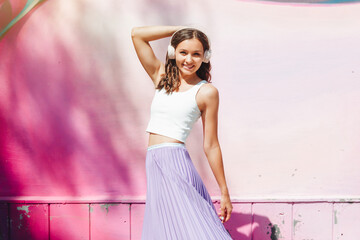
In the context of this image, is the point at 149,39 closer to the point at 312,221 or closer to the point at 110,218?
the point at 110,218

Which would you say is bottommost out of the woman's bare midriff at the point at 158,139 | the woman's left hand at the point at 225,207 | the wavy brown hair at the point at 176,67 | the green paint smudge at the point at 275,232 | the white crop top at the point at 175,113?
the green paint smudge at the point at 275,232

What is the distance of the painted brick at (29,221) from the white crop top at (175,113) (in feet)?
4.49

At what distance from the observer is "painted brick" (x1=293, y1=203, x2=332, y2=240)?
2.61m

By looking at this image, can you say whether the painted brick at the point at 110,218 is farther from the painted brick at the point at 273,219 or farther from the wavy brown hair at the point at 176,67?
the wavy brown hair at the point at 176,67

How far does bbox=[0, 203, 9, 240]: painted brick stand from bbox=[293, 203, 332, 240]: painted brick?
2.15 metres

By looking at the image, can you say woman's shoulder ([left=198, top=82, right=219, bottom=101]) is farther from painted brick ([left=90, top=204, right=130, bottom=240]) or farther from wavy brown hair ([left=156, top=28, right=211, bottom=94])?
painted brick ([left=90, top=204, right=130, bottom=240])

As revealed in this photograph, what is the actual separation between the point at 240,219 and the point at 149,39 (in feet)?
4.93

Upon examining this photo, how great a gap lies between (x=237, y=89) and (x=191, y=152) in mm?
574

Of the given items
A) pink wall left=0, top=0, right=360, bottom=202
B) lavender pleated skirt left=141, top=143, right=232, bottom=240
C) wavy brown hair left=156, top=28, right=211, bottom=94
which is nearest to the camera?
lavender pleated skirt left=141, top=143, right=232, bottom=240

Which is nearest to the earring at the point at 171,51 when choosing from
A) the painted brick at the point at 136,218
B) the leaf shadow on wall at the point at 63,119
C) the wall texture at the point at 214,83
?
the wall texture at the point at 214,83

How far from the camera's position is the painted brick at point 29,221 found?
2.62 metres

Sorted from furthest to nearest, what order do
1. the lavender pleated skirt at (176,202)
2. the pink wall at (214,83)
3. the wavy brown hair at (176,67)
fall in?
the pink wall at (214,83), the wavy brown hair at (176,67), the lavender pleated skirt at (176,202)

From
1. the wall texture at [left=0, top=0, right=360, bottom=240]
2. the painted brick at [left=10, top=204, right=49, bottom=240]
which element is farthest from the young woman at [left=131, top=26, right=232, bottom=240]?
the painted brick at [left=10, top=204, right=49, bottom=240]

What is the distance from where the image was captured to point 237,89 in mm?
2578
